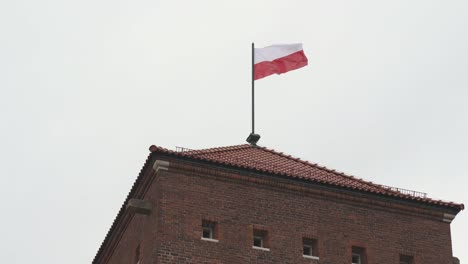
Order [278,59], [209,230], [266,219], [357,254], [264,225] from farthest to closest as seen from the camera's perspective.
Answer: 1. [278,59]
2. [357,254]
3. [266,219]
4. [264,225]
5. [209,230]

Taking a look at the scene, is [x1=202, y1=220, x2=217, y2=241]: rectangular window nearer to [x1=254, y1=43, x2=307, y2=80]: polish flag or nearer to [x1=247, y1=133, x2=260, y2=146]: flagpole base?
[x1=247, y1=133, x2=260, y2=146]: flagpole base

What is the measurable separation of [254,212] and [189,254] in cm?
298

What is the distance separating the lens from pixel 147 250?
37.7 metres

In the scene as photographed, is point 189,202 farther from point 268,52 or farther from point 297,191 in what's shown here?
point 268,52

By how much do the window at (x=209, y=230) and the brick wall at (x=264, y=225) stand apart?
15 centimetres

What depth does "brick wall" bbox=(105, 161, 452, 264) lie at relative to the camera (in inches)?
1465

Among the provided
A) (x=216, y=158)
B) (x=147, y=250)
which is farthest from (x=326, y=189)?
(x=147, y=250)

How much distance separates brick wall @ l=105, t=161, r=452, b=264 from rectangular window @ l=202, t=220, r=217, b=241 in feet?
0.50

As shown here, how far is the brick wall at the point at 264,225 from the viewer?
122 feet

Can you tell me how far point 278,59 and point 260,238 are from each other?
867 centimetres

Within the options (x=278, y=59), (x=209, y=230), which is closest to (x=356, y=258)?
(x=209, y=230)

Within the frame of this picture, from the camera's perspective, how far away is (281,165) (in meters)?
40.9

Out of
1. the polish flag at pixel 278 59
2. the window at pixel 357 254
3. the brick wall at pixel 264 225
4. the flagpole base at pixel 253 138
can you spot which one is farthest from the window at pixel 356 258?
the polish flag at pixel 278 59

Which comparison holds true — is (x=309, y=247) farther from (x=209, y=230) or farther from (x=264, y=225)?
(x=209, y=230)
